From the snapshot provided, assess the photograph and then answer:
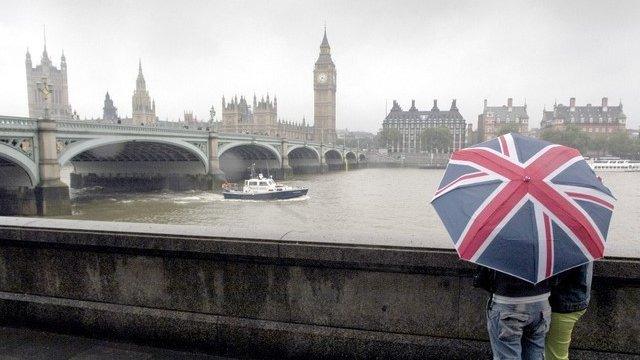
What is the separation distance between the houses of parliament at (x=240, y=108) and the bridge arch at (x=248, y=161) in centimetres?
5211

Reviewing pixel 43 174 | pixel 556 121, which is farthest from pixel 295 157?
pixel 556 121

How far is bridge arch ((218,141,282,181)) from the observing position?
54.7 m

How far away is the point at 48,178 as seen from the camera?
85.1 feet

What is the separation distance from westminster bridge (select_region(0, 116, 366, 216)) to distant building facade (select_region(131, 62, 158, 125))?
63949mm

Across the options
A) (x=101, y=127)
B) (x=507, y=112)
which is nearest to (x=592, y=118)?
(x=507, y=112)

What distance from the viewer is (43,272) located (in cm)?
374

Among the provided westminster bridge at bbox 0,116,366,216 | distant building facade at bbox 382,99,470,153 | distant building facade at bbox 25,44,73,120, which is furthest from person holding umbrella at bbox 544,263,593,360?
distant building facade at bbox 25,44,73,120

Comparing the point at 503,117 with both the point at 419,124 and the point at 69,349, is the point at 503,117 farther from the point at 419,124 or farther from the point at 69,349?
the point at 69,349

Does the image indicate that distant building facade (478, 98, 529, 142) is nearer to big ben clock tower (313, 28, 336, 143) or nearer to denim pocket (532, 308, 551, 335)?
big ben clock tower (313, 28, 336, 143)

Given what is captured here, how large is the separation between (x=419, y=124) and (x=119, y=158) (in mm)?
115433

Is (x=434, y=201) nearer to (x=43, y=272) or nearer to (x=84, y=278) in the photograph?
(x=84, y=278)

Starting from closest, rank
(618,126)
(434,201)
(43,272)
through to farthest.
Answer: (434,201) → (43,272) → (618,126)

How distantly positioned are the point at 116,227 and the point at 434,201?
2569 millimetres

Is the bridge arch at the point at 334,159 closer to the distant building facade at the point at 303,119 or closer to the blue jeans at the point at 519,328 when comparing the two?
the distant building facade at the point at 303,119
